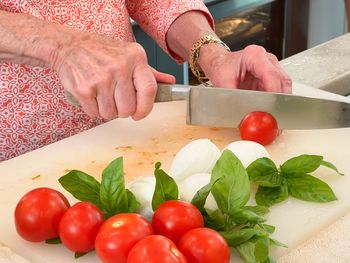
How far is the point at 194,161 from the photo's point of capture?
37.6 inches

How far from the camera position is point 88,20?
1.14 metres

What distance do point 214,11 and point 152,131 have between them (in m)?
1.20

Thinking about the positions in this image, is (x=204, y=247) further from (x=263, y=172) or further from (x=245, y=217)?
(x=263, y=172)

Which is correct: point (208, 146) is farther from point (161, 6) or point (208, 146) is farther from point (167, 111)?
point (161, 6)

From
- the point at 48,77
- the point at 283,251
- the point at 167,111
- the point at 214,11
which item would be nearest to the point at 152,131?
the point at 167,111

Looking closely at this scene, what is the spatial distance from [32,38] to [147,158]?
26 centimetres

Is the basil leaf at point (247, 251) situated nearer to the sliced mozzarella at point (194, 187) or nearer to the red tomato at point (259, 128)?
the sliced mozzarella at point (194, 187)

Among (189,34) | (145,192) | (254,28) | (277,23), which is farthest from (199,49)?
(277,23)

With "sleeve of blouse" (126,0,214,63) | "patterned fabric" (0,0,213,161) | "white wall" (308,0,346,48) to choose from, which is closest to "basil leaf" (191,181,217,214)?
"patterned fabric" (0,0,213,161)

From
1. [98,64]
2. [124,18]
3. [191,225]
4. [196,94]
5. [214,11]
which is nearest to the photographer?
[191,225]

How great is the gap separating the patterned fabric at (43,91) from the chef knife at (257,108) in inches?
8.2

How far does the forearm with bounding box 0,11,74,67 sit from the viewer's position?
0.99 metres

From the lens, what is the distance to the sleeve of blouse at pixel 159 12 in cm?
127

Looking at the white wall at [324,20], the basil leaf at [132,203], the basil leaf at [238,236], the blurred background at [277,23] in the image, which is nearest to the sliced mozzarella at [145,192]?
A: the basil leaf at [132,203]
